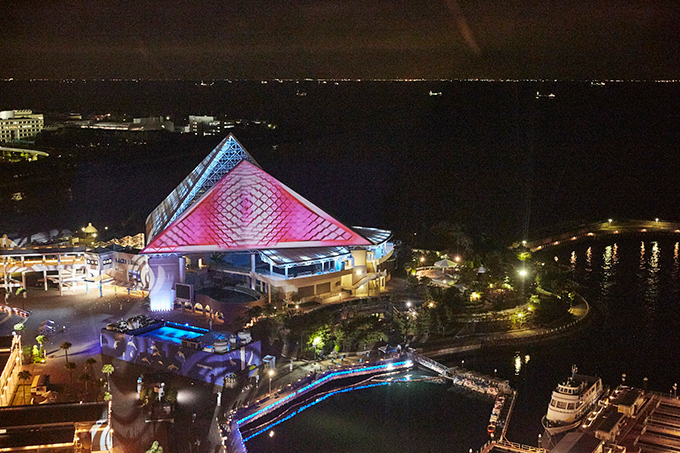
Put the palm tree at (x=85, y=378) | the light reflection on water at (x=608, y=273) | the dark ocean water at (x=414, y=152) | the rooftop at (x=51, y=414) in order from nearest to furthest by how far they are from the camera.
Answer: the rooftop at (x=51, y=414), the palm tree at (x=85, y=378), the light reflection on water at (x=608, y=273), the dark ocean water at (x=414, y=152)

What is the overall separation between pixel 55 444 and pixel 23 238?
53.7 ft

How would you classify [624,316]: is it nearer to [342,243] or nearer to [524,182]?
[342,243]

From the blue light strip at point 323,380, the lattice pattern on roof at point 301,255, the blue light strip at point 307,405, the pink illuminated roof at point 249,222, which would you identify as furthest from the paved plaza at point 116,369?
the lattice pattern on roof at point 301,255

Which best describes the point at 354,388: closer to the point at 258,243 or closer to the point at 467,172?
the point at 258,243

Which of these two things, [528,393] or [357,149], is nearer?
[528,393]

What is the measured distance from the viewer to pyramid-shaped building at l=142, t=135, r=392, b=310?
18.8 meters

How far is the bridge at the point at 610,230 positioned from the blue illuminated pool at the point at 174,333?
1657 cm

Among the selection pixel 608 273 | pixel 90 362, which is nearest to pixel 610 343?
pixel 608 273

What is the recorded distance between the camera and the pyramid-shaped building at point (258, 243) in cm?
1884

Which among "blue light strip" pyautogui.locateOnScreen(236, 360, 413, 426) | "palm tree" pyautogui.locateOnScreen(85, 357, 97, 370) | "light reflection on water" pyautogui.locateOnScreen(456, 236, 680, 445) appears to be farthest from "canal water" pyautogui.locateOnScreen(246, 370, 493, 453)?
"palm tree" pyautogui.locateOnScreen(85, 357, 97, 370)

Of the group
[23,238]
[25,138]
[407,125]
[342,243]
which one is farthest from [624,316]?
[407,125]

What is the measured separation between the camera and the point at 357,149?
2788 inches

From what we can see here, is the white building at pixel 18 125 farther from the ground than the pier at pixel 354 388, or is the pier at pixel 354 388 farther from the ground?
the white building at pixel 18 125

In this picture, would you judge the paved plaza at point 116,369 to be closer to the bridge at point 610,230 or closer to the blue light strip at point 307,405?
the blue light strip at point 307,405
